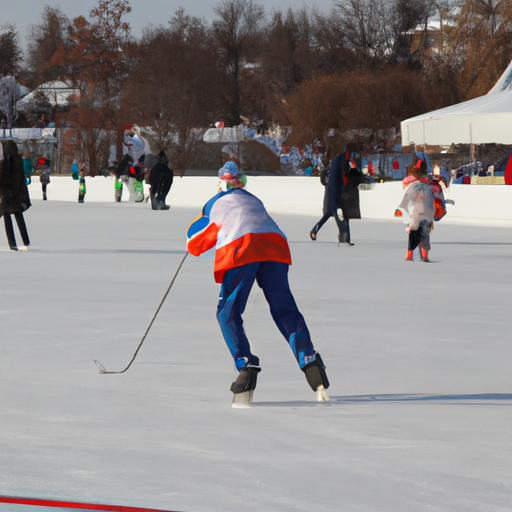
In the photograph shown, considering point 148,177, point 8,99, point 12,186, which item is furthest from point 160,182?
point 8,99

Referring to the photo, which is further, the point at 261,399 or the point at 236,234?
the point at 261,399

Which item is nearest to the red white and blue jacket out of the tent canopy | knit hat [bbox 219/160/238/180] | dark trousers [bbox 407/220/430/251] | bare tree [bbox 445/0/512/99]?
knit hat [bbox 219/160/238/180]

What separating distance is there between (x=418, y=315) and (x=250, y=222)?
3.95 meters

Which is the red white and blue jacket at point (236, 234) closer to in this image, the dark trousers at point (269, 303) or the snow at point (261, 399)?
the dark trousers at point (269, 303)

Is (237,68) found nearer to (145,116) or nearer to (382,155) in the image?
(145,116)

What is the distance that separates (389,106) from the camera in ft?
192

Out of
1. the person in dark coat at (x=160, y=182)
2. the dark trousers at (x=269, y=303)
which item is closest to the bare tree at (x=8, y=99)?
the person in dark coat at (x=160, y=182)

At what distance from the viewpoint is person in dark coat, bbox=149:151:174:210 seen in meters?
28.6

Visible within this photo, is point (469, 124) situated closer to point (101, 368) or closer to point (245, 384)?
point (101, 368)

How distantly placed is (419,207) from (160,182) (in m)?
15.0

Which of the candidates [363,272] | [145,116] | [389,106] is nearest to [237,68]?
[145,116]

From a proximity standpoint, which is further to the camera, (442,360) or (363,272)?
A: (363,272)

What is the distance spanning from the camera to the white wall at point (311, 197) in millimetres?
26391

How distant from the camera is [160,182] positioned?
28750 mm
